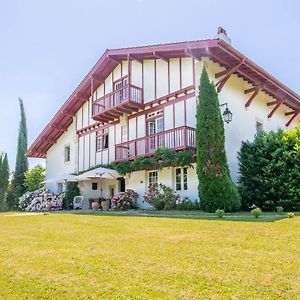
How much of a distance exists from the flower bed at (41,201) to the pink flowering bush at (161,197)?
7467mm

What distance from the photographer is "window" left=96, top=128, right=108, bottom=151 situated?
20672 millimetres

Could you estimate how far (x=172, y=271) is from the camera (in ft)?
13.6

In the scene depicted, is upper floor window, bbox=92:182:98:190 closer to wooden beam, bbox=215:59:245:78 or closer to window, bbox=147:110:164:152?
window, bbox=147:110:164:152

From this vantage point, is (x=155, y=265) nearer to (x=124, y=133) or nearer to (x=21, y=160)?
(x=124, y=133)

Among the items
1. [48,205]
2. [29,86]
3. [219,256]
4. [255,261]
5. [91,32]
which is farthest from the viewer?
[48,205]

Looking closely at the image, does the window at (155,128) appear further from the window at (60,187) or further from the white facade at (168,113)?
the window at (60,187)

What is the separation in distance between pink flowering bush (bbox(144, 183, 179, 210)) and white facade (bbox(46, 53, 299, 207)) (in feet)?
1.49

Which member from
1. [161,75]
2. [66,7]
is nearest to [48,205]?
[161,75]

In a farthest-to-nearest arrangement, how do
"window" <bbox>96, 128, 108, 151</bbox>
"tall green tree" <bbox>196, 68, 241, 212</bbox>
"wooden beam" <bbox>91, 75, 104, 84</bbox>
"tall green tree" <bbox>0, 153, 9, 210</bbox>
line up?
"tall green tree" <bbox>0, 153, 9, 210</bbox> → "window" <bbox>96, 128, 108, 151</bbox> → "wooden beam" <bbox>91, 75, 104, 84</bbox> → "tall green tree" <bbox>196, 68, 241, 212</bbox>

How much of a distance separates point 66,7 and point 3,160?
16580mm

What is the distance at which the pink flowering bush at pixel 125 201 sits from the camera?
1642cm

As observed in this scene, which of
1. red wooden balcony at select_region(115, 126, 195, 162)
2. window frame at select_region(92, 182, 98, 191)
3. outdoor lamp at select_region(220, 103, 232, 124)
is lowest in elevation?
window frame at select_region(92, 182, 98, 191)

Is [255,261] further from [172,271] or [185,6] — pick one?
[185,6]

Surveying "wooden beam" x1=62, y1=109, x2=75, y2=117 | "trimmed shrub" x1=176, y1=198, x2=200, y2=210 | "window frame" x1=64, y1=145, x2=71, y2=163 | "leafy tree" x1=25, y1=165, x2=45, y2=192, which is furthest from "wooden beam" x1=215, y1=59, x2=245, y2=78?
"leafy tree" x1=25, y1=165, x2=45, y2=192
